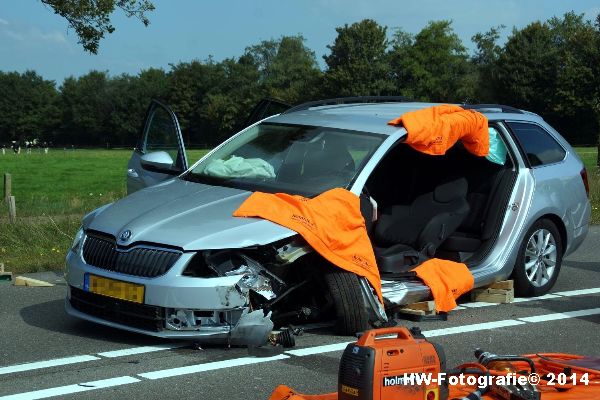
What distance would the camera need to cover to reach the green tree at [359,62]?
105250mm

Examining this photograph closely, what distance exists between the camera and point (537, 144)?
888cm

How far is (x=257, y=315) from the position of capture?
20.7ft

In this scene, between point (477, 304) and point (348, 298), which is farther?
point (477, 304)

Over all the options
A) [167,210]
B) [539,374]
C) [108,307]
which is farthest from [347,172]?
[539,374]

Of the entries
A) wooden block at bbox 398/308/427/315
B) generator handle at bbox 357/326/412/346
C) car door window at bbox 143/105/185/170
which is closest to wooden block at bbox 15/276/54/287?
car door window at bbox 143/105/185/170

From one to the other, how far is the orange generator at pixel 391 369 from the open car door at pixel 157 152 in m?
4.50

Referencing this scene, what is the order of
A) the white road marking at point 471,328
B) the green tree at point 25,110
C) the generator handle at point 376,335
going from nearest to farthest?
the generator handle at point 376,335 < the white road marking at point 471,328 < the green tree at point 25,110

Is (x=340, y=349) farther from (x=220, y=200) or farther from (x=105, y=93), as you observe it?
(x=105, y=93)

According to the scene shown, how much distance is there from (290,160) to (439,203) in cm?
160

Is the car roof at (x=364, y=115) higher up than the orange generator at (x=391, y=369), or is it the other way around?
the car roof at (x=364, y=115)

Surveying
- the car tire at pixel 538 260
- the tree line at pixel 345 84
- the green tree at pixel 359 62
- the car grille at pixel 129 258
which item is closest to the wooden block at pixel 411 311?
the car tire at pixel 538 260

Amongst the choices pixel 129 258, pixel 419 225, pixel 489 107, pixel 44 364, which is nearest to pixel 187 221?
pixel 129 258

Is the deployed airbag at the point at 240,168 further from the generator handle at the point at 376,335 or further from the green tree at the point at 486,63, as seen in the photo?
the green tree at the point at 486,63

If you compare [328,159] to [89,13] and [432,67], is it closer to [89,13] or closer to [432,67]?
[89,13]
